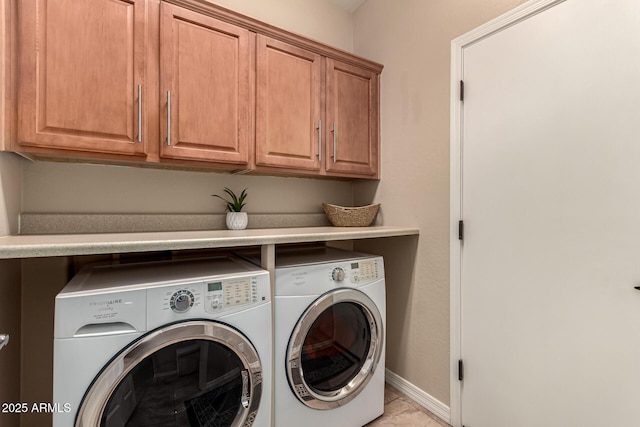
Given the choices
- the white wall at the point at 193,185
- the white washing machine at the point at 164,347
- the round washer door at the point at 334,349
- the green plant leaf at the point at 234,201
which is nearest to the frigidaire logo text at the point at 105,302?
the white washing machine at the point at 164,347

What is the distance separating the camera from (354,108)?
205 cm

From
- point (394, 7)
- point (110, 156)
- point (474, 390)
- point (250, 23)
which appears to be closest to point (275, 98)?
point (250, 23)

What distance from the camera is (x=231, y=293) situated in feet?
3.83

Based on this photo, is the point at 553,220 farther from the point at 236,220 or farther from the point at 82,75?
the point at 82,75

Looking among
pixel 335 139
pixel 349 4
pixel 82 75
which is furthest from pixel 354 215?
pixel 349 4

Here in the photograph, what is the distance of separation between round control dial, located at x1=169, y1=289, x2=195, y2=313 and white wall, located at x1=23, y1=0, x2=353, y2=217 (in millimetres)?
851

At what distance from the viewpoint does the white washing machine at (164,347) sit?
3.01 ft

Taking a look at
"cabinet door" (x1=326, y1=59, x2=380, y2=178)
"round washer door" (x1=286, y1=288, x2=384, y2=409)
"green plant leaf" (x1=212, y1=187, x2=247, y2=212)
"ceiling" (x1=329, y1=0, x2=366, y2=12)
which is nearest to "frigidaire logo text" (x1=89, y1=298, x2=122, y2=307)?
"round washer door" (x1=286, y1=288, x2=384, y2=409)

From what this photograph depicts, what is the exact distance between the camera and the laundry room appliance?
→ 52.5 inches

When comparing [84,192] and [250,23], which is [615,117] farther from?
[84,192]

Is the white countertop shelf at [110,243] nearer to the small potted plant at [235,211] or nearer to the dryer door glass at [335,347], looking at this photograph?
the dryer door glass at [335,347]

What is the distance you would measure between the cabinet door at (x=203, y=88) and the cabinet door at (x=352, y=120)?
0.58 meters

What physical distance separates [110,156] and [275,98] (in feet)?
3.04

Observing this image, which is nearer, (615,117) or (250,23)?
(615,117)
